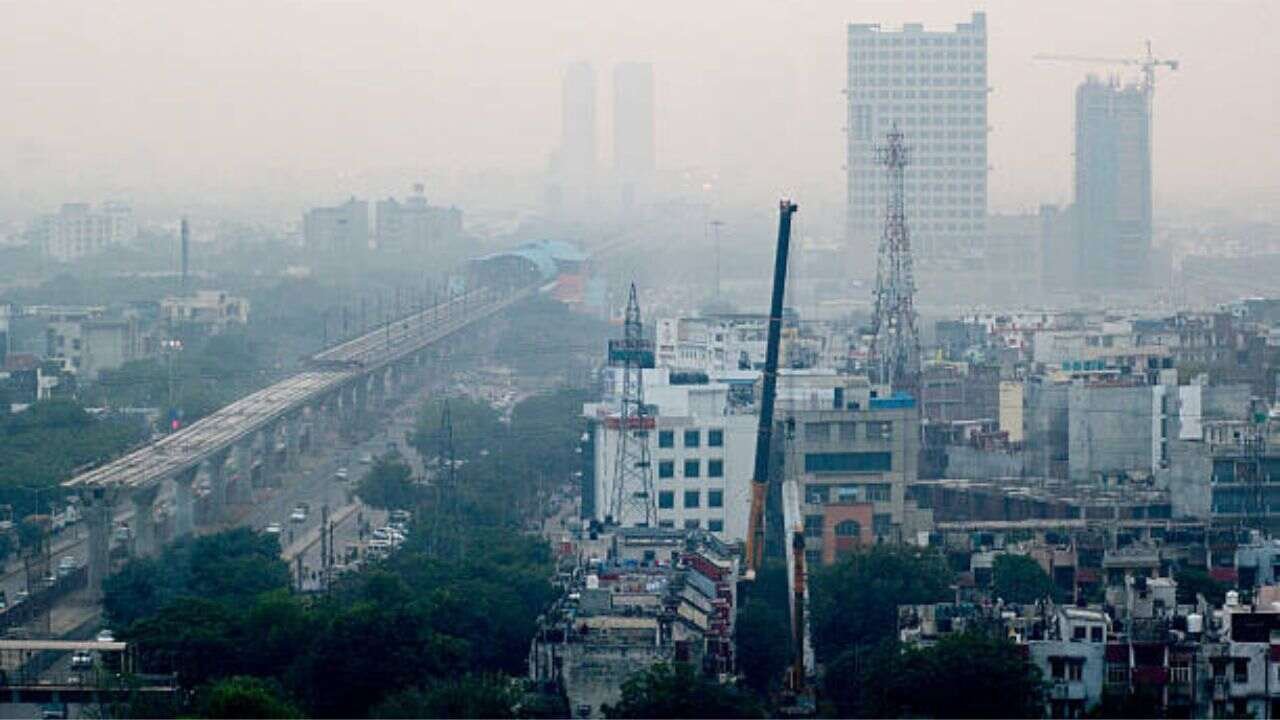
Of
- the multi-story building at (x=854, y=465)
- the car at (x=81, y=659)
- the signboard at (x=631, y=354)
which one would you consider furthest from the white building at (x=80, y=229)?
the car at (x=81, y=659)

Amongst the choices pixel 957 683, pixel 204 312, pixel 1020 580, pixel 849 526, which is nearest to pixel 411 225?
pixel 204 312

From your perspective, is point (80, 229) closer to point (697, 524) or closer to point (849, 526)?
point (697, 524)

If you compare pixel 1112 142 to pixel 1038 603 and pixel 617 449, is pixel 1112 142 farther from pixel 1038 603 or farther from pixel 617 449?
pixel 1038 603

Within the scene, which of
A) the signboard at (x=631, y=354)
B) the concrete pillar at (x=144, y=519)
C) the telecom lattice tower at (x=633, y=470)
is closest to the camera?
the telecom lattice tower at (x=633, y=470)

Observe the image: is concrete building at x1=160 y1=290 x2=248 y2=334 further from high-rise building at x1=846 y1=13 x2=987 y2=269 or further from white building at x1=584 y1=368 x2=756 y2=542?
white building at x1=584 y1=368 x2=756 y2=542

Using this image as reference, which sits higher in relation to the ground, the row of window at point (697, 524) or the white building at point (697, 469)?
the white building at point (697, 469)

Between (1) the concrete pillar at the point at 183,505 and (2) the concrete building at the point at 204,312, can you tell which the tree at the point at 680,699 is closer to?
(1) the concrete pillar at the point at 183,505

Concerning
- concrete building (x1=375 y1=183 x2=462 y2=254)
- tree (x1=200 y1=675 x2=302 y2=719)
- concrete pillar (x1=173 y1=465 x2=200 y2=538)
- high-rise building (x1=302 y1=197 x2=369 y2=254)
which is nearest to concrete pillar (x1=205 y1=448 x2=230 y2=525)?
concrete pillar (x1=173 y1=465 x2=200 y2=538)
